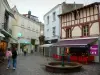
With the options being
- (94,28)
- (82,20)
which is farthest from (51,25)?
(94,28)

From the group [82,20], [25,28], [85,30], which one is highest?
[25,28]

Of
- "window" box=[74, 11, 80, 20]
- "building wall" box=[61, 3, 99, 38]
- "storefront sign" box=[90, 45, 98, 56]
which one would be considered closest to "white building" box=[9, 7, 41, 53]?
"building wall" box=[61, 3, 99, 38]

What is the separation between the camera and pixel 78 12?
27203 millimetres

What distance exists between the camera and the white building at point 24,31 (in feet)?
140

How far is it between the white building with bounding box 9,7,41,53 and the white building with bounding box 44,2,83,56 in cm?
694

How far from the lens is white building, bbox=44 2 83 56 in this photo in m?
32.7

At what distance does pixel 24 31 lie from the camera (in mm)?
47500

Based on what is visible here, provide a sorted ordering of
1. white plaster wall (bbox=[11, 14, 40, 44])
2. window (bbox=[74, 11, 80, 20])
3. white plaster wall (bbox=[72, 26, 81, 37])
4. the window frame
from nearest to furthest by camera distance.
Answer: the window frame → white plaster wall (bbox=[72, 26, 81, 37]) → window (bbox=[74, 11, 80, 20]) → white plaster wall (bbox=[11, 14, 40, 44])

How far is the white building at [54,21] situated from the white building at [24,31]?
694 cm

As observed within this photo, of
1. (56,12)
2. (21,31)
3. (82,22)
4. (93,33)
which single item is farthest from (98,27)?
(21,31)

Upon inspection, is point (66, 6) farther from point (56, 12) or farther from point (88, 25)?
point (88, 25)

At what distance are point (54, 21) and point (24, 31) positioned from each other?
14.9 meters

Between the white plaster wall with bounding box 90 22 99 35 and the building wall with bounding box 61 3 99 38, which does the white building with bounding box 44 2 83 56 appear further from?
the white plaster wall with bounding box 90 22 99 35

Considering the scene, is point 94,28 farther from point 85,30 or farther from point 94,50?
point 94,50
